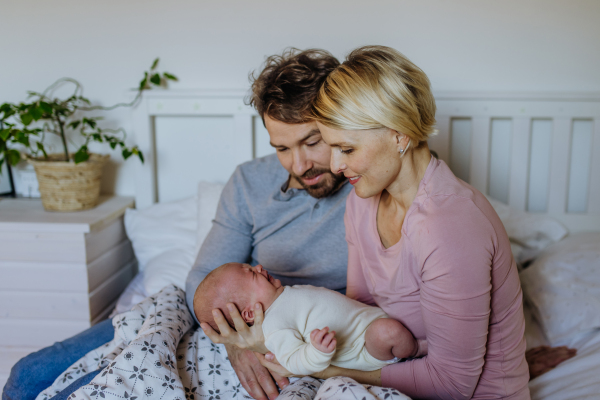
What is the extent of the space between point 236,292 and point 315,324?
0.68 ft

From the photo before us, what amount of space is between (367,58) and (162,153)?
141cm

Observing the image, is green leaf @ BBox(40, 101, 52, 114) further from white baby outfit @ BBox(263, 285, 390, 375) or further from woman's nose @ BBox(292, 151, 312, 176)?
white baby outfit @ BBox(263, 285, 390, 375)

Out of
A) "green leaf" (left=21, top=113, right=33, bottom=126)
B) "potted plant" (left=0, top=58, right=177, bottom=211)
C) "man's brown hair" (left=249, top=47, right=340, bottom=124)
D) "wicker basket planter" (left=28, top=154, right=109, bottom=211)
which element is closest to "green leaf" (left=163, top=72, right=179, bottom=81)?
"potted plant" (left=0, top=58, right=177, bottom=211)

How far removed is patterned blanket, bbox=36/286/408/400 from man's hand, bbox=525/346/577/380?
594mm

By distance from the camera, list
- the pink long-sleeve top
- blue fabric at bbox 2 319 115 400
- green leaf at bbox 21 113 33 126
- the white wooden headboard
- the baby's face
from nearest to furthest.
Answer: the pink long-sleeve top < the baby's face < blue fabric at bbox 2 319 115 400 < green leaf at bbox 21 113 33 126 < the white wooden headboard

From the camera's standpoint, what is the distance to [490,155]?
1.98 meters

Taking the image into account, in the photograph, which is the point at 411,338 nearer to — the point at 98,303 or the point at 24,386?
the point at 24,386

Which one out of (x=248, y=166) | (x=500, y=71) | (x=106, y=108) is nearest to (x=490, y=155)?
(x=500, y=71)

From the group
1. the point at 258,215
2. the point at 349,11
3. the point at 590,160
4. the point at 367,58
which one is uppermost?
the point at 349,11

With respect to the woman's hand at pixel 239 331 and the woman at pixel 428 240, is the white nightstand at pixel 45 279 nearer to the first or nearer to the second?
the woman's hand at pixel 239 331

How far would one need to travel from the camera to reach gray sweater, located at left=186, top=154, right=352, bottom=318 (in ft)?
4.69

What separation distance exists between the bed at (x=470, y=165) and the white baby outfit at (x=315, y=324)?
0.72 meters

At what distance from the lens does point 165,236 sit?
1.90 m

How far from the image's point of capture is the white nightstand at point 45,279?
167 cm
